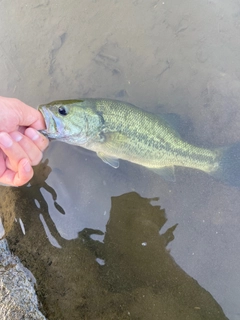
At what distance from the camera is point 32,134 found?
2.90m

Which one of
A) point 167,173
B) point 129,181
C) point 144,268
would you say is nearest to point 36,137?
point 129,181

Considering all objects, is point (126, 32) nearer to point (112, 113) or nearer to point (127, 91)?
point (127, 91)

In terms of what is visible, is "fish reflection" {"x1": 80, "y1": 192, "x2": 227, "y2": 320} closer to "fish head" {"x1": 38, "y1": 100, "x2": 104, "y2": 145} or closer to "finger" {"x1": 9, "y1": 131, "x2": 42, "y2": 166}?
"fish head" {"x1": 38, "y1": 100, "x2": 104, "y2": 145}

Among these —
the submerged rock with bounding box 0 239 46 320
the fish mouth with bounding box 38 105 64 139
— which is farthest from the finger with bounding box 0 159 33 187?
the submerged rock with bounding box 0 239 46 320

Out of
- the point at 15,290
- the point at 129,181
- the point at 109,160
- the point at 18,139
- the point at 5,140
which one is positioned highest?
the point at 5,140

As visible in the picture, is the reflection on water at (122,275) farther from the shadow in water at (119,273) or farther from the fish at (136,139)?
the fish at (136,139)

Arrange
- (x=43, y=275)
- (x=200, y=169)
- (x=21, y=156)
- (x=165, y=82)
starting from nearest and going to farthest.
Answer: (x=21, y=156), (x=43, y=275), (x=200, y=169), (x=165, y=82)

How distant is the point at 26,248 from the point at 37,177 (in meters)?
0.96

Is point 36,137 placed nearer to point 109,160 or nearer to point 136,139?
point 109,160

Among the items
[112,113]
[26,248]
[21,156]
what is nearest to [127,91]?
[112,113]

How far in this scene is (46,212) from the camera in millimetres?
3719

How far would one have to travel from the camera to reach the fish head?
124 inches

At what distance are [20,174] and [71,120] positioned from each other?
915 mm

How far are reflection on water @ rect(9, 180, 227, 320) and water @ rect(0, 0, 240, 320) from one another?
12 mm
